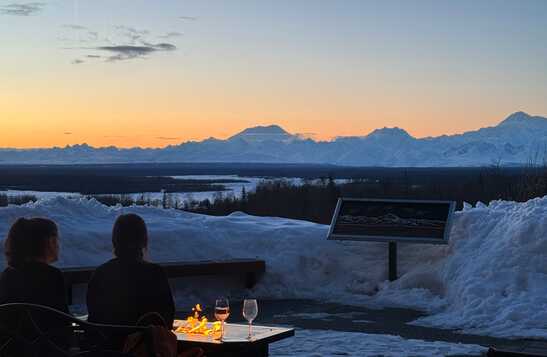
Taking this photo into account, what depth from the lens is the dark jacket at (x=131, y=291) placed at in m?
5.29

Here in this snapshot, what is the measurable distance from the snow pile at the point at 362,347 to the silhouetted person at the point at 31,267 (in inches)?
153

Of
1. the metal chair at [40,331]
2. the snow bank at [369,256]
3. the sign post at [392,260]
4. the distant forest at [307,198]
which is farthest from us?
the distant forest at [307,198]

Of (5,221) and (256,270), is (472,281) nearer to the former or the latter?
(256,270)

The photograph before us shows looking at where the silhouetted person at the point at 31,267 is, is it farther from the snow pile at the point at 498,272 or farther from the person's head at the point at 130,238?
the snow pile at the point at 498,272

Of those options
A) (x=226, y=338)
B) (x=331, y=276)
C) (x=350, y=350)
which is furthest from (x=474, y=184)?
(x=226, y=338)

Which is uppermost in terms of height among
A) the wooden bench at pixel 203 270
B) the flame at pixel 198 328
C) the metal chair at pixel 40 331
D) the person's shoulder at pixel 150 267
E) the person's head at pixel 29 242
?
the person's head at pixel 29 242

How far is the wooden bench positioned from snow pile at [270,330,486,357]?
295 cm

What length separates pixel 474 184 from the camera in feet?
151

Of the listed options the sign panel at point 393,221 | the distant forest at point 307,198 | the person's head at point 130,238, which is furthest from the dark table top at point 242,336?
the distant forest at point 307,198

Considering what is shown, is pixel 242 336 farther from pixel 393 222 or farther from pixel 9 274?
pixel 393 222

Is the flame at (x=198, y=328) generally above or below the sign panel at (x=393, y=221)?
below

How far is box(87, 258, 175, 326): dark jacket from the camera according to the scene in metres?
5.29

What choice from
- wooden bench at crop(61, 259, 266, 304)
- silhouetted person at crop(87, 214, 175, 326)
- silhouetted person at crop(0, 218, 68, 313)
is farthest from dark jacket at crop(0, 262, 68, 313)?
wooden bench at crop(61, 259, 266, 304)

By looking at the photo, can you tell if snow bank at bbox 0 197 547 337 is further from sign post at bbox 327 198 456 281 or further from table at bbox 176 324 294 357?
table at bbox 176 324 294 357
